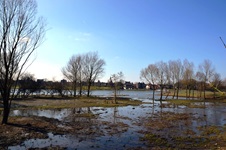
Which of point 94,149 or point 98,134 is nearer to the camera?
point 94,149

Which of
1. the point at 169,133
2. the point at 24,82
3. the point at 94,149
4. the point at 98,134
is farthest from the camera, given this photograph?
the point at 24,82

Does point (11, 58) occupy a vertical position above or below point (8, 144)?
above

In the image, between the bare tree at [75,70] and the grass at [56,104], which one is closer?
the grass at [56,104]

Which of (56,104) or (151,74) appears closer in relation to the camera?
(56,104)

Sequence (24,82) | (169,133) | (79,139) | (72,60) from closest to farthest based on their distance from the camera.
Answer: (79,139) < (169,133) < (24,82) < (72,60)

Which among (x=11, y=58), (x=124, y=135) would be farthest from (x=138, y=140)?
(x=11, y=58)

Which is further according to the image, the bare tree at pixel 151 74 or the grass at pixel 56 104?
the bare tree at pixel 151 74

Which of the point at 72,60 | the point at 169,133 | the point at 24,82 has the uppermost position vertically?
the point at 72,60

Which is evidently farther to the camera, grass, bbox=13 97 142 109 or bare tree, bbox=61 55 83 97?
bare tree, bbox=61 55 83 97

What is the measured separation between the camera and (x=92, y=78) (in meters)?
83.6

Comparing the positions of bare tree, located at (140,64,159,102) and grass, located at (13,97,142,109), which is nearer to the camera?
grass, located at (13,97,142,109)

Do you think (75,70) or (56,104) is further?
(75,70)

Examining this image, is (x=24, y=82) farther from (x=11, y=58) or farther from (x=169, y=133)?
(x=169, y=133)

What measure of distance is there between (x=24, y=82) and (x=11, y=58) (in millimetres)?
40498
